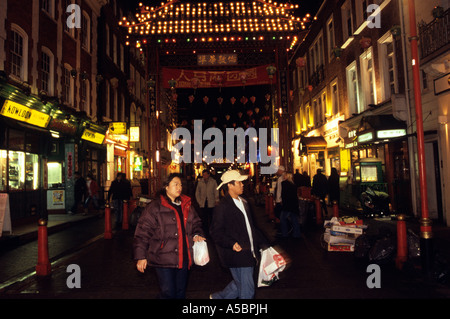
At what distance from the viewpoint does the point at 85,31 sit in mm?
19672

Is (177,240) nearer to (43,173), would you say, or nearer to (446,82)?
(446,82)

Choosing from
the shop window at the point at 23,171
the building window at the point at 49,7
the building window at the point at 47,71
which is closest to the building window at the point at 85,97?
the building window at the point at 47,71

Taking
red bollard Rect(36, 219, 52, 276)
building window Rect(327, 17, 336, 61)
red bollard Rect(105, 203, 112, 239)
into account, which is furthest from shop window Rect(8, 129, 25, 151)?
building window Rect(327, 17, 336, 61)

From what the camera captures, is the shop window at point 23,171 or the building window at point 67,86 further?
the building window at point 67,86

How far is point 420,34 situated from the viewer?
438 inches

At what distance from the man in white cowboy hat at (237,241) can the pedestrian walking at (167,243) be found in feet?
0.86

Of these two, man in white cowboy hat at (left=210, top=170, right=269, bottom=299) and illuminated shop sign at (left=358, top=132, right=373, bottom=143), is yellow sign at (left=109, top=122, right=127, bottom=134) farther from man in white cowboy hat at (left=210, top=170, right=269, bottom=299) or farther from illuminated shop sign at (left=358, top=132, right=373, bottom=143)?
man in white cowboy hat at (left=210, top=170, right=269, bottom=299)

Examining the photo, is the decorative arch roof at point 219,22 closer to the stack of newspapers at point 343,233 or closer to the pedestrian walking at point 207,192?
the pedestrian walking at point 207,192

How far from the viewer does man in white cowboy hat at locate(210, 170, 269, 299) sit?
4016mm

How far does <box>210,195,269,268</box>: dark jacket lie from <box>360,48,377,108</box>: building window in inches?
546

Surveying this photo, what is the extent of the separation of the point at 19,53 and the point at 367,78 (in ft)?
46.9

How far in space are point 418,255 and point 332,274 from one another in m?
1.69

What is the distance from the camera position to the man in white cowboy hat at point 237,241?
4016 mm
